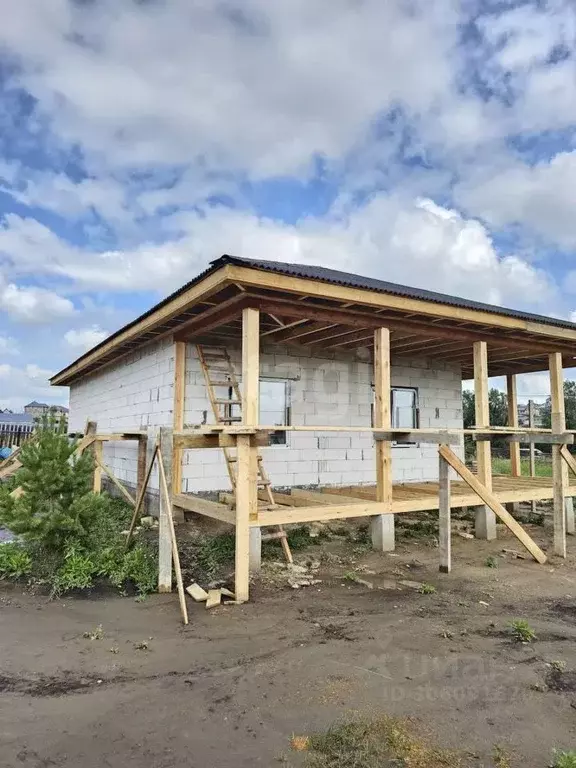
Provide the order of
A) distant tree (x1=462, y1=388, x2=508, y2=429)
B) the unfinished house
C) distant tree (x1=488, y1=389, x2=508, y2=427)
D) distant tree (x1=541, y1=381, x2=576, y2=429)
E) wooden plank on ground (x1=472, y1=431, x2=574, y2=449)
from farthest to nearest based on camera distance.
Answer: distant tree (x1=488, y1=389, x2=508, y2=427) < distant tree (x1=462, y1=388, x2=508, y2=429) < distant tree (x1=541, y1=381, x2=576, y2=429) < wooden plank on ground (x1=472, y1=431, x2=574, y2=449) < the unfinished house

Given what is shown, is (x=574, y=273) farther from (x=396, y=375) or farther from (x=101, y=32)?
(x=101, y=32)

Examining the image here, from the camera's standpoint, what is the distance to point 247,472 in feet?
19.0

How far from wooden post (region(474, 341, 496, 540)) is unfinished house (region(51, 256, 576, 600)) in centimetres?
3

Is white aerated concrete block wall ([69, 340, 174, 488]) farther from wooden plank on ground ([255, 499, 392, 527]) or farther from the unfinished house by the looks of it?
wooden plank on ground ([255, 499, 392, 527])

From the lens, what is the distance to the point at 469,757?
9.00ft

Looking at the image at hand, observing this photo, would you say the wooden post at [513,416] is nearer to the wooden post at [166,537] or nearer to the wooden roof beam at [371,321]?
the wooden roof beam at [371,321]

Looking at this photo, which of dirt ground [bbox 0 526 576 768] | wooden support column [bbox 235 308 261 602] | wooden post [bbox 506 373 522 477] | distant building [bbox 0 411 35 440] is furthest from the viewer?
distant building [bbox 0 411 35 440]

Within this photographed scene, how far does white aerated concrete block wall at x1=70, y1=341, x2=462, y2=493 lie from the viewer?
369 inches

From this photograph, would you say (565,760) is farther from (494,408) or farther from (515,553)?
(494,408)

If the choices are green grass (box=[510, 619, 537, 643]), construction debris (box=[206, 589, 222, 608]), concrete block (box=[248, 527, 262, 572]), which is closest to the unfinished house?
concrete block (box=[248, 527, 262, 572])

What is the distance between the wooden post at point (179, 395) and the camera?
8982mm

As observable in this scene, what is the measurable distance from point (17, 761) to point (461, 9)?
12.2 metres

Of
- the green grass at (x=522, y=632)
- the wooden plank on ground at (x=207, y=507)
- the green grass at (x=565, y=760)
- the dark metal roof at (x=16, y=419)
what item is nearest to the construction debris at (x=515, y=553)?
the green grass at (x=522, y=632)

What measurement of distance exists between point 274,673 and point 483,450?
268 inches
